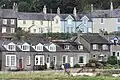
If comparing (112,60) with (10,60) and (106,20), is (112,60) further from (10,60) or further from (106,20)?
(106,20)

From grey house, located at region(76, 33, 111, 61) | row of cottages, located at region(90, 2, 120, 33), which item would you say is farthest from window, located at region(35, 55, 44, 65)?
row of cottages, located at region(90, 2, 120, 33)

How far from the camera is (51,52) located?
3187 inches

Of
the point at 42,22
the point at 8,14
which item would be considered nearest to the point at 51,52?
the point at 8,14

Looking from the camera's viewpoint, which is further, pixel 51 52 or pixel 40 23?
pixel 40 23

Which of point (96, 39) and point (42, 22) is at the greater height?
point (42, 22)

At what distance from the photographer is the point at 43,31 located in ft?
361

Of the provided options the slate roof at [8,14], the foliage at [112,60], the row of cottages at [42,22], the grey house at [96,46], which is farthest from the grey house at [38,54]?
the slate roof at [8,14]

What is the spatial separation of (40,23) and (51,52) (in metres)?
29.6

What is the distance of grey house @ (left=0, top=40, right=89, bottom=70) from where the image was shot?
7662cm

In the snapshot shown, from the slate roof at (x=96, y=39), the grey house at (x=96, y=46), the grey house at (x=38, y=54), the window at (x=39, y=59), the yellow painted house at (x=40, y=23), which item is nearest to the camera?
the grey house at (x=38, y=54)

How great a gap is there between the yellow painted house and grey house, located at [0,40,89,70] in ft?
80.8

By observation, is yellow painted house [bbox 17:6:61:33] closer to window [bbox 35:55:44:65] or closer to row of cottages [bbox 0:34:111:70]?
row of cottages [bbox 0:34:111:70]

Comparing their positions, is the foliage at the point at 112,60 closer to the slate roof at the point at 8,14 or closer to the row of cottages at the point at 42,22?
the row of cottages at the point at 42,22

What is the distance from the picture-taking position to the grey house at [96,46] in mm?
86938
